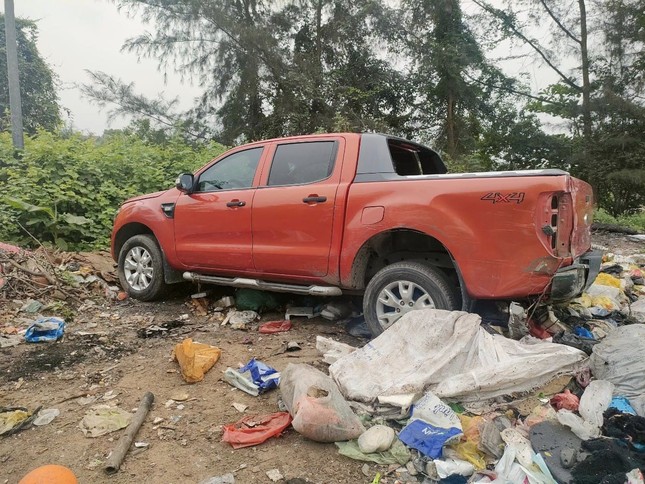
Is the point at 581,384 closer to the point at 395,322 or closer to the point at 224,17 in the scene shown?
the point at 395,322

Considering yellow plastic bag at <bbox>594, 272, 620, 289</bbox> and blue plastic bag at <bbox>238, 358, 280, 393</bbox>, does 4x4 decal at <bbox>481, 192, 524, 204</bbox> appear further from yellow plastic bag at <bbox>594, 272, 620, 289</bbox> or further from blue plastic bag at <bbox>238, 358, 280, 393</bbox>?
yellow plastic bag at <bbox>594, 272, 620, 289</bbox>

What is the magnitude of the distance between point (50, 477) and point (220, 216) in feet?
10.1

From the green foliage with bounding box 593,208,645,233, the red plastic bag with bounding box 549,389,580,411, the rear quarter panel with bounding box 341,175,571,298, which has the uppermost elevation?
the rear quarter panel with bounding box 341,175,571,298

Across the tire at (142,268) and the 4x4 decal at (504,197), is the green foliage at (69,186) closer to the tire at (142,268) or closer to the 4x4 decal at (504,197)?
the tire at (142,268)

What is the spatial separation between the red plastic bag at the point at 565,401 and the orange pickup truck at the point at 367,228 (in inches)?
27.8

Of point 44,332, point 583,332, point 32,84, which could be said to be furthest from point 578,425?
point 32,84

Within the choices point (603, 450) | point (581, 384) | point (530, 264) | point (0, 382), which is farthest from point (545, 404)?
point (0, 382)

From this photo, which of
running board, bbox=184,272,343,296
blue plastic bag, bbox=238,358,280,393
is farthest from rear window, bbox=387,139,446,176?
blue plastic bag, bbox=238,358,280,393

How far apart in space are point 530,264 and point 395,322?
1062mm

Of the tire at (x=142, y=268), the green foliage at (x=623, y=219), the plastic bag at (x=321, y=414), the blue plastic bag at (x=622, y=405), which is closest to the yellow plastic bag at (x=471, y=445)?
the plastic bag at (x=321, y=414)

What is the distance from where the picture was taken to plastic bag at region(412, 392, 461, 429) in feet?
8.80

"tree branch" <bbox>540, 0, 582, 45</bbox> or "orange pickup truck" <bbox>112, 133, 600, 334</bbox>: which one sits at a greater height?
"tree branch" <bbox>540, 0, 582, 45</bbox>

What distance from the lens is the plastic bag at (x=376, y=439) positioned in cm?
260

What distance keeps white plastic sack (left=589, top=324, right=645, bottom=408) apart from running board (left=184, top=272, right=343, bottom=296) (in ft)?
6.81
